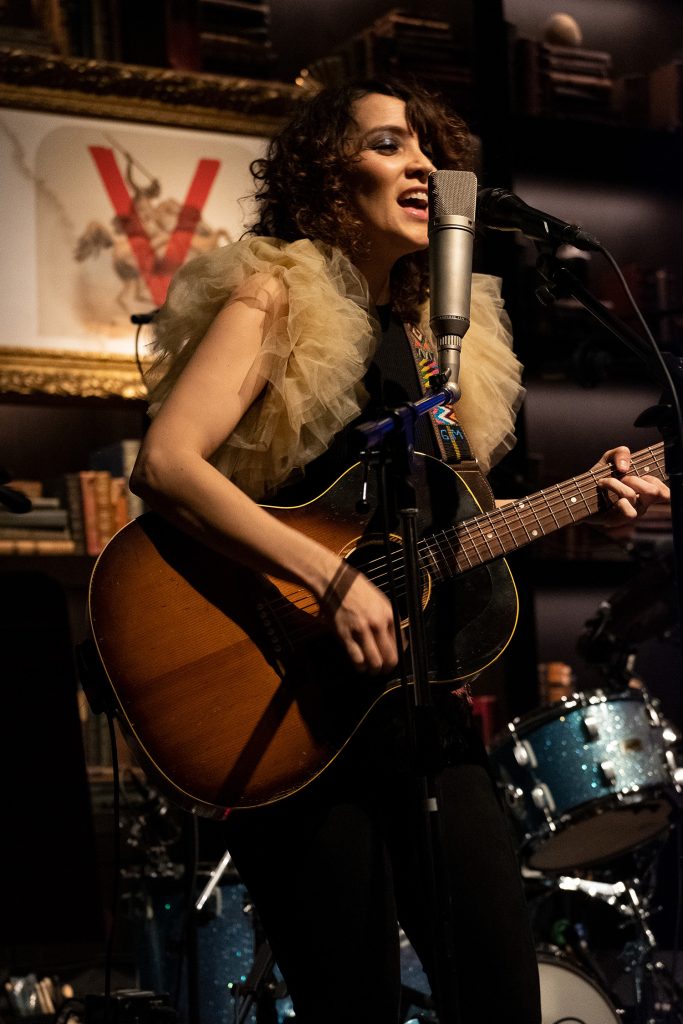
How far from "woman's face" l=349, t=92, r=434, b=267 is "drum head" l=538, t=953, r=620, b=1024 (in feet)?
6.42

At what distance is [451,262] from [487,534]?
0.49 metres

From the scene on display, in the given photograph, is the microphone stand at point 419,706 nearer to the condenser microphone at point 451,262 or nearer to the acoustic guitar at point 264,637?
the condenser microphone at point 451,262

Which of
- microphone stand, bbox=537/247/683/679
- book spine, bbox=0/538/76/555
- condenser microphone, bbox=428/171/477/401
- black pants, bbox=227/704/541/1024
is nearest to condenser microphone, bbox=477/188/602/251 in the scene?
microphone stand, bbox=537/247/683/679

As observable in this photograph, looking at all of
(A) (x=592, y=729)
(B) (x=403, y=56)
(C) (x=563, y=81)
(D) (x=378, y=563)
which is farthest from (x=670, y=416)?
(C) (x=563, y=81)

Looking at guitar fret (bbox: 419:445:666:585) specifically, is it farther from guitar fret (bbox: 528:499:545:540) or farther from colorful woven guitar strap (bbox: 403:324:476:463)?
colorful woven guitar strap (bbox: 403:324:476:463)

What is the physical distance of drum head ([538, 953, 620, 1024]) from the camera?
122 inches

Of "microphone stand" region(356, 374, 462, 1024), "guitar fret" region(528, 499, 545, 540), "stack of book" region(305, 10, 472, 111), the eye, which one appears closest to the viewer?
"microphone stand" region(356, 374, 462, 1024)

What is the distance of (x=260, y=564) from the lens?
1858 mm

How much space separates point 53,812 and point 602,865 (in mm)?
1718

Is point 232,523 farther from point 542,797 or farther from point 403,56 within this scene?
point 403,56

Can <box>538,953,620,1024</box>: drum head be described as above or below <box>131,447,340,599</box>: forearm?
below

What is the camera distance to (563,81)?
201 inches

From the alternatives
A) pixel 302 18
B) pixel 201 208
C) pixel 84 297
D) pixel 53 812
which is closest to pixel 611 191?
pixel 302 18

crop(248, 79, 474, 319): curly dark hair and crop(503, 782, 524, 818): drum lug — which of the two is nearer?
crop(248, 79, 474, 319): curly dark hair
